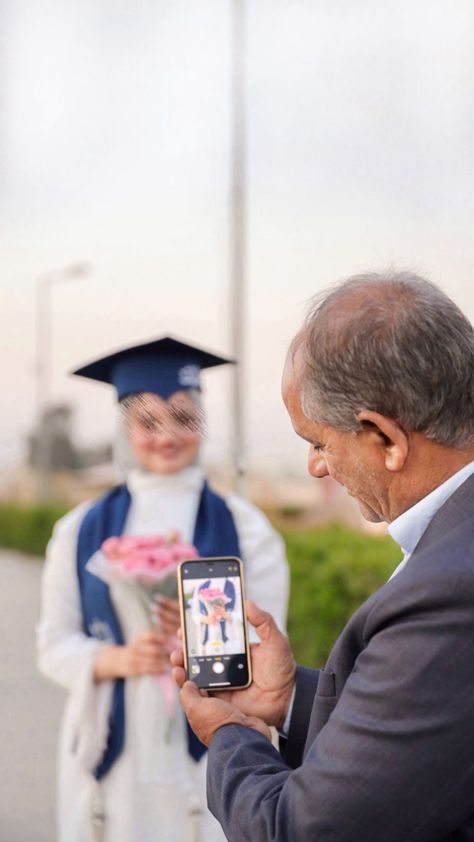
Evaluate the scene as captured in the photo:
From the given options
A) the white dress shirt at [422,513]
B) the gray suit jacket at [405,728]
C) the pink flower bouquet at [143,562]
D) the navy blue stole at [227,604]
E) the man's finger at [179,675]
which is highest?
the white dress shirt at [422,513]

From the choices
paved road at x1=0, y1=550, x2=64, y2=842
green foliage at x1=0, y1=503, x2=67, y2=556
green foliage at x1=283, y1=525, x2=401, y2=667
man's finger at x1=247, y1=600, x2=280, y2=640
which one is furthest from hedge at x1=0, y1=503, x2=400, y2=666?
man's finger at x1=247, y1=600, x2=280, y2=640

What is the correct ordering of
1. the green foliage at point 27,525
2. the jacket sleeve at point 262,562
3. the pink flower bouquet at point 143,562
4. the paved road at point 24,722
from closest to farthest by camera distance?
the pink flower bouquet at point 143,562 → the jacket sleeve at point 262,562 → the paved road at point 24,722 → the green foliage at point 27,525

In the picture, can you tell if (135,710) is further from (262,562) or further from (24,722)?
(24,722)

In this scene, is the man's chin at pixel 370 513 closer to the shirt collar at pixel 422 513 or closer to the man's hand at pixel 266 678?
the shirt collar at pixel 422 513

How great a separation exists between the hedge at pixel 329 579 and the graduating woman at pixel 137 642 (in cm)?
245

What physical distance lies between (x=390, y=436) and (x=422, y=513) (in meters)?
0.10

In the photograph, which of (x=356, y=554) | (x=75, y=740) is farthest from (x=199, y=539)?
(x=356, y=554)

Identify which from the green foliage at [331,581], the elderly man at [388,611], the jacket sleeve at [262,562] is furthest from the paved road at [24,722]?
the elderly man at [388,611]

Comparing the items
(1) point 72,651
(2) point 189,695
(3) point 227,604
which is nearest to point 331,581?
(1) point 72,651

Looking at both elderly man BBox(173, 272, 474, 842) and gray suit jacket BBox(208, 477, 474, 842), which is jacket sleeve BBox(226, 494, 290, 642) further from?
gray suit jacket BBox(208, 477, 474, 842)

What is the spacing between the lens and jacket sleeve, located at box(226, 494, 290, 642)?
112 inches

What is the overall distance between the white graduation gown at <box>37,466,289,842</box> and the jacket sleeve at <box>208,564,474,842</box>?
1608 mm

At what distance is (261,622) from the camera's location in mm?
1660

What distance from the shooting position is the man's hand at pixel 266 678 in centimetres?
162
